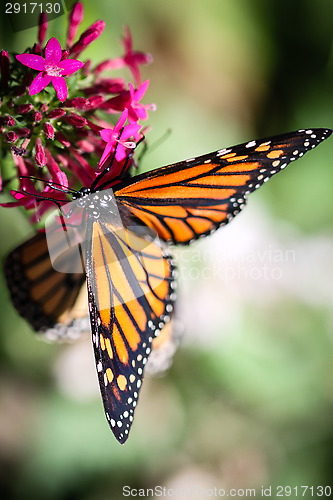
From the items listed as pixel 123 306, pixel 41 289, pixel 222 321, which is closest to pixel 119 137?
pixel 123 306

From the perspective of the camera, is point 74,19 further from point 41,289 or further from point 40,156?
point 41,289

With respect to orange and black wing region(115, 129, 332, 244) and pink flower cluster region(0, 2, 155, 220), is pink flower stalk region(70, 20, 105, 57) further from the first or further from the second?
orange and black wing region(115, 129, 332, 244)

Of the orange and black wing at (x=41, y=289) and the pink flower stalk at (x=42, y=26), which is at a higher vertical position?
the pink flower stalk at (x=42, y=26)

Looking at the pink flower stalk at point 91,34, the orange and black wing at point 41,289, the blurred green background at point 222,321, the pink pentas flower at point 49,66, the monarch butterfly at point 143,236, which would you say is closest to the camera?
the pink pentas flower at point 49,66

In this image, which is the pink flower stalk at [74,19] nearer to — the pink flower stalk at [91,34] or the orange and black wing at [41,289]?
the pink flower stalk at [91,34]

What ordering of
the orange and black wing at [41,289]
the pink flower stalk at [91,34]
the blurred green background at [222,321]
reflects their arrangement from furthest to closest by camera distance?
the blurred green background at [222,321]
the orange and black wing at [41,289]
the pink flower stalk at [91,34]

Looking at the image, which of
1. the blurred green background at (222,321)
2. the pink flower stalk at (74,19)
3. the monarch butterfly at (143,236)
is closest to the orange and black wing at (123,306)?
the monarch butterfly at (143,236)

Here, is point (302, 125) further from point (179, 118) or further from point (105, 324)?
point (105, 324)
